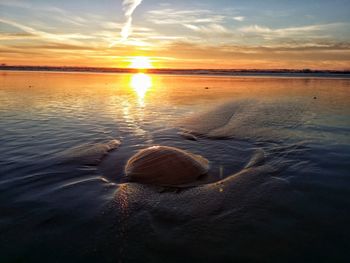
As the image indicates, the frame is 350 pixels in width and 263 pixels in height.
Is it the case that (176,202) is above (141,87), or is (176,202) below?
below

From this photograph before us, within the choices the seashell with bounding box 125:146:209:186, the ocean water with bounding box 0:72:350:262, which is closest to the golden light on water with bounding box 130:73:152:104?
the ocean water with bounding box 0:72:350:262

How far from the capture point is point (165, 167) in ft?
22.6

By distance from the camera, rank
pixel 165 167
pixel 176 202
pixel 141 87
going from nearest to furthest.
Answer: pixel 176 202, pixel 165 167, pixel 141 87

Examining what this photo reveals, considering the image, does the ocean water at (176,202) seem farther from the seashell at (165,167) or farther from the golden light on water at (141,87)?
the golden light on water at (141,87)

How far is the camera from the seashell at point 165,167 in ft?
21.5

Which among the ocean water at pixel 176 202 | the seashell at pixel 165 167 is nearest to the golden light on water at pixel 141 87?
the ocean water at pixel 176 202

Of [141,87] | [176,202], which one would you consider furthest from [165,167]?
[141,87]

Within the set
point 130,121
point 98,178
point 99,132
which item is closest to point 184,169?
point 98,178

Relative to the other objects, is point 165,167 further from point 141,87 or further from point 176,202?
point 141,87

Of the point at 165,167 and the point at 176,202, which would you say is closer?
the point at 176,202

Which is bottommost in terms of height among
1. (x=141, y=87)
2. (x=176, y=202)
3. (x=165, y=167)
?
(x=176, y=202)

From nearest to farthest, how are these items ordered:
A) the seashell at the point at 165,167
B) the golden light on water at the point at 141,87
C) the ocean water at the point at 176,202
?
the ocean water at the point at 176,202 < the seashell at the point at 165,167 < the golden light on water at the point at 141,87

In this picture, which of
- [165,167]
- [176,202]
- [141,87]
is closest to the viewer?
[176,202]

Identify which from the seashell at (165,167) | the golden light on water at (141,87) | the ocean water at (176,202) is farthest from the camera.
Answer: the golden light on water at (141,87)
